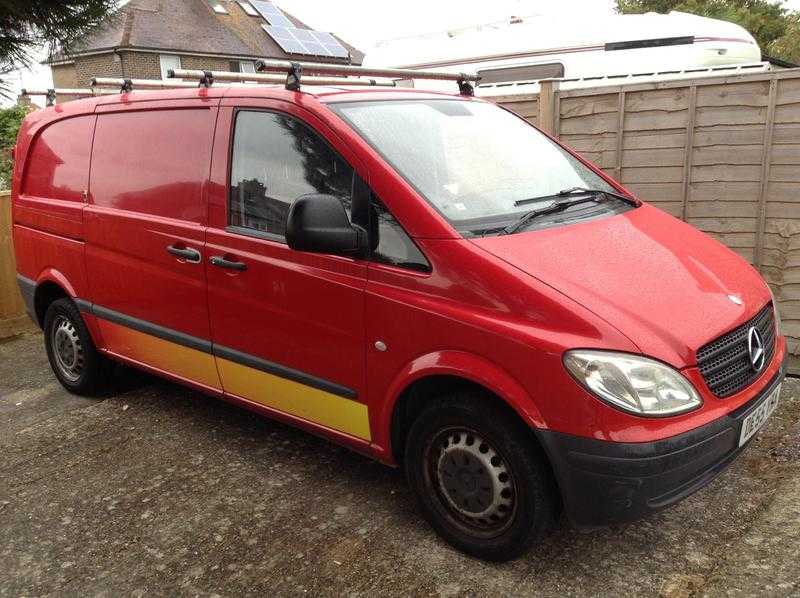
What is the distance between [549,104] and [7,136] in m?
12.5

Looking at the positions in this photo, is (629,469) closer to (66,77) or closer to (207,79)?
(207,79)

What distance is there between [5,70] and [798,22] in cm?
3308

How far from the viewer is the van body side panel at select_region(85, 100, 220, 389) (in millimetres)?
3646

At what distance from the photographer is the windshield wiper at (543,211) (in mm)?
2881

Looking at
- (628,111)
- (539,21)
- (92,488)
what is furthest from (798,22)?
(92,488)

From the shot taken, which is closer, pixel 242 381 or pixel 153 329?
pixel 242 381

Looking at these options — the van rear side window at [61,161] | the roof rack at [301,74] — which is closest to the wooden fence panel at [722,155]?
the roof rack at [301,74]

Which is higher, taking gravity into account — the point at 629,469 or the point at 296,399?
the point at 629,469

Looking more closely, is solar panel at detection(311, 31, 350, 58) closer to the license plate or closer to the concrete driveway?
the concrete driveway

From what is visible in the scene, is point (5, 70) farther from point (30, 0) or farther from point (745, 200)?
point (745, 200)

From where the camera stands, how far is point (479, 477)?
9.02 ft

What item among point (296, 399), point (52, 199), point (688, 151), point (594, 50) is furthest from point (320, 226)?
point (594, 50)

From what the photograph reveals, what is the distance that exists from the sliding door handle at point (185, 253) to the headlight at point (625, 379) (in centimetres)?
203

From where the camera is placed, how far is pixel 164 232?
3.75 meters
